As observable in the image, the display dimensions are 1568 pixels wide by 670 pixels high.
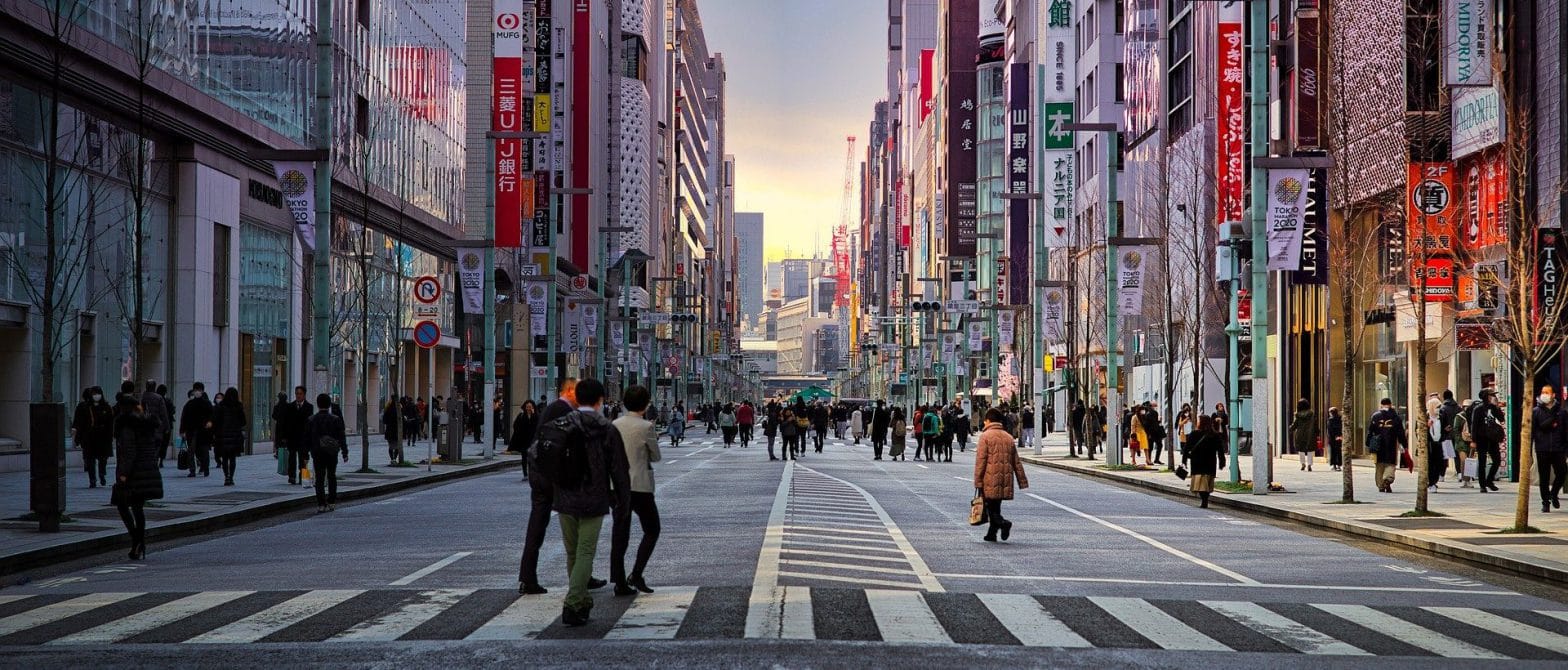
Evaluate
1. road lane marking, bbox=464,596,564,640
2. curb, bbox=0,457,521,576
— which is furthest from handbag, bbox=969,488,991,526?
curb, bbox=0,457,521,576

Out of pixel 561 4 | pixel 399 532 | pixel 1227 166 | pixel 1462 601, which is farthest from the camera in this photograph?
pixel 561 4

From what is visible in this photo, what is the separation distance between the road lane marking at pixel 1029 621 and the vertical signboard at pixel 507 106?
40596 mm

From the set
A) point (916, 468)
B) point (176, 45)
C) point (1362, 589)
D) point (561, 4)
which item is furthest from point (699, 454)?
point (561, 4)

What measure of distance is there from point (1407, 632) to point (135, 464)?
1252cm

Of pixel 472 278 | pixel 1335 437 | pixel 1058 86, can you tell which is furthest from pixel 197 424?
pixel 1058 86

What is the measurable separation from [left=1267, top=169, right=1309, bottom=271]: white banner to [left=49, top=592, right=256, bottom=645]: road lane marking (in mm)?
20000

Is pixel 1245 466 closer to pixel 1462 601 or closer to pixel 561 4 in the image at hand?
pixel 1462 601

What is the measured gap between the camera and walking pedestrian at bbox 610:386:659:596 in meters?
13.7

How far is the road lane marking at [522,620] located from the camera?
1157 cm

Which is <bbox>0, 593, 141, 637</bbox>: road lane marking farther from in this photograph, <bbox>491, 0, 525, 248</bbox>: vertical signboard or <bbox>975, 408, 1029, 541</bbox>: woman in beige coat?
<bbox>491, 0, 525, 248</bbox>: vertical signboard

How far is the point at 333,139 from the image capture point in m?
54.3

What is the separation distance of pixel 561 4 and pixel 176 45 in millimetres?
65422

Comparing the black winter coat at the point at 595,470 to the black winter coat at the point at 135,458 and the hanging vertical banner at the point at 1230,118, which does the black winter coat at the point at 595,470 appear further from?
the hanging vertical banner at the point at 1230,118

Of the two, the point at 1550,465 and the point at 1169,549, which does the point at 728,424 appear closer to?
the point at 1550,465
